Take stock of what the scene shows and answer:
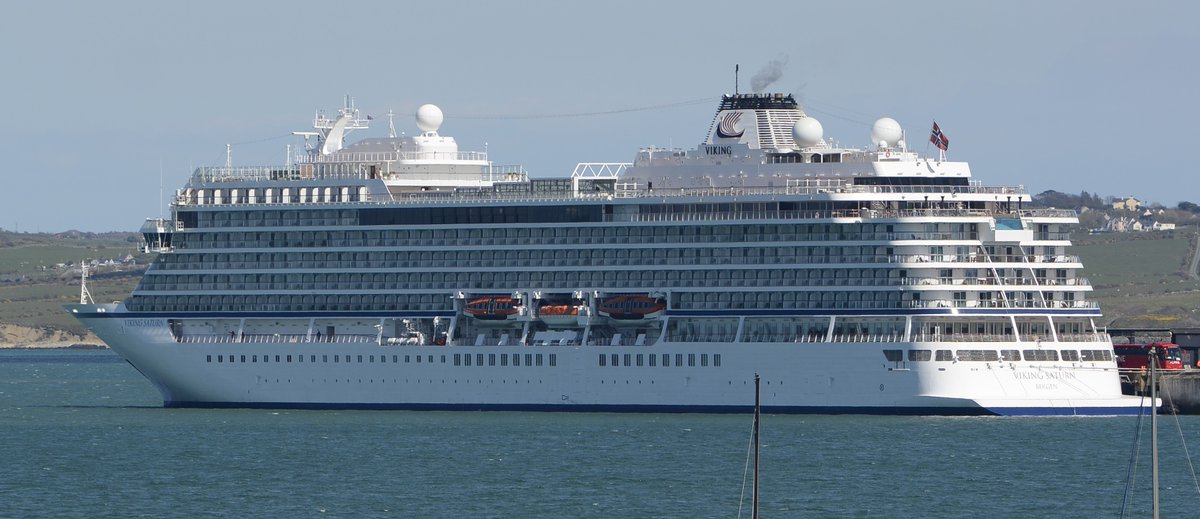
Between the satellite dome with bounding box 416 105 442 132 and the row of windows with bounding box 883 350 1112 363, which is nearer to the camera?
the row of windows with bounding box 883 350 1112 363

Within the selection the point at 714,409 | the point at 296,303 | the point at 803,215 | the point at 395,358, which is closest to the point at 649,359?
the point at 714,409

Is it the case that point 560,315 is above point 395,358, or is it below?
above

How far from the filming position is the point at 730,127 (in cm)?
8944

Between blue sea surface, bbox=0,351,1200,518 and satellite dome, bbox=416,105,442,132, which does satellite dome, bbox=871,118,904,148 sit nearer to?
blue sea surface, bbox=0,351,1200,518

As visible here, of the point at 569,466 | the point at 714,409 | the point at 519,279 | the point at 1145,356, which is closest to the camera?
the point at 569,466

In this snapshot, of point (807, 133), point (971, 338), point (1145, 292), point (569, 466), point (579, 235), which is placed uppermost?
point (807, 133)

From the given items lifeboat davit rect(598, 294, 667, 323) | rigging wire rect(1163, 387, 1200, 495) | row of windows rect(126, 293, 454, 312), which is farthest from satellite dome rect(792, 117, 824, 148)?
rigging wire rect(1163, 387, 1200, 495)

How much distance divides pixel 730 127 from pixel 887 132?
578 centimetres

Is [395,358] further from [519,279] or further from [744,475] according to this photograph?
[744,475]

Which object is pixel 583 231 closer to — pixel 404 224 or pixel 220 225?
pixel 404 224

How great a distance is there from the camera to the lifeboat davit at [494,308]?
290ft

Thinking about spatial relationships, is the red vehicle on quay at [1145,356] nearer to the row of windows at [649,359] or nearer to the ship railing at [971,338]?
the ship railing at [971,338]

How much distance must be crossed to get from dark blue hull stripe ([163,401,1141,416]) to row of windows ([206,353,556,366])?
155 cm

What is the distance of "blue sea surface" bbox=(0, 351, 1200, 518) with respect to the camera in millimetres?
62562
